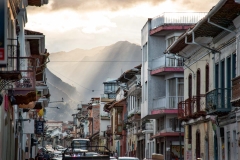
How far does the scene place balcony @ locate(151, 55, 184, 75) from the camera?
6059 cm

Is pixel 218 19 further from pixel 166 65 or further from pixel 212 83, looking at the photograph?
pixel 166 65

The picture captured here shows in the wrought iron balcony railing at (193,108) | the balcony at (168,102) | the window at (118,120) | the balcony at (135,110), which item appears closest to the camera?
the wrought iron balcony railing at (193,108)

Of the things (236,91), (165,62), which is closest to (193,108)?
(236,91)

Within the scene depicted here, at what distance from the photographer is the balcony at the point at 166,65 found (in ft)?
199

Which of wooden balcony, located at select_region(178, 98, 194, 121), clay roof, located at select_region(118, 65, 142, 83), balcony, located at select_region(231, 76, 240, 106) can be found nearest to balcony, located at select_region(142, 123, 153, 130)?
clay roof, located at select_region(118, 65, 142, 83)

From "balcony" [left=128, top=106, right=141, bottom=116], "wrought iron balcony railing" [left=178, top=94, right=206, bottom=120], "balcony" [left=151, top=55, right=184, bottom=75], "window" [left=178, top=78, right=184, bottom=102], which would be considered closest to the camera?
"wrought iron balcony railing" [left=178, top=94, right=206, bottom=120]

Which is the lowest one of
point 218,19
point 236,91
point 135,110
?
point 236,91

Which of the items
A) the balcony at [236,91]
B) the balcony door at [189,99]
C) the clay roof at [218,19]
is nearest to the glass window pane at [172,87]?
the balcony door at [189,99]

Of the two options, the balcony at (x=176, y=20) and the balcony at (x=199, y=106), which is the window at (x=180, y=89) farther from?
the balcony at (x=199, y=106)

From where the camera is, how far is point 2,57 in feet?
65.1

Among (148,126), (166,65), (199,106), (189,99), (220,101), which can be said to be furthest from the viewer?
(148,126)

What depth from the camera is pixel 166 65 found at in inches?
2435

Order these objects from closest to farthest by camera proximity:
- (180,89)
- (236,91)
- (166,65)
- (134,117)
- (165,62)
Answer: (236,91)
(180,89)
(166,65)
(165,62)
(134,117)

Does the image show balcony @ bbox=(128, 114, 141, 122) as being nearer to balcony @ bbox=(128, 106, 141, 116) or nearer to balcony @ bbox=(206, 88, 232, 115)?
balcony @ bbox=(128, 106, 141, 116)
